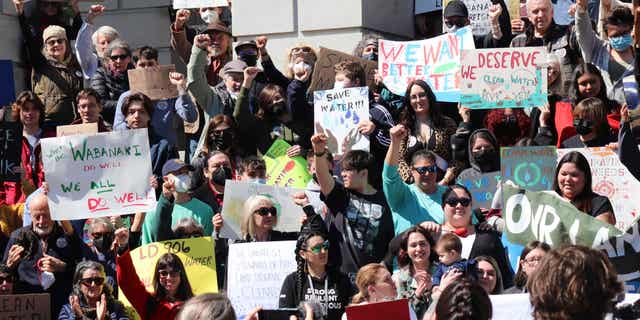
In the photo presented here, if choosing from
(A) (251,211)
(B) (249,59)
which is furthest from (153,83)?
(A) (251,211)

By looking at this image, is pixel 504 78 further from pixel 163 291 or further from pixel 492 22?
pixel 163 291

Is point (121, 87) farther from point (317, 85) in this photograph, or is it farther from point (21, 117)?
point (317, 85)

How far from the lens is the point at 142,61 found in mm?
12086

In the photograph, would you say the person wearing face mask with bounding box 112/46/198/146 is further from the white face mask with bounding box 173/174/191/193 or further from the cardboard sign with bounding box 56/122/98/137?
the white face mask with bounding box 173/174/191/193

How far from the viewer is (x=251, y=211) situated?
9.57 meters

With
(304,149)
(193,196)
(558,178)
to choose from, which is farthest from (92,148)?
(558,178)

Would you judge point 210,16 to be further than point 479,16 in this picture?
Yes

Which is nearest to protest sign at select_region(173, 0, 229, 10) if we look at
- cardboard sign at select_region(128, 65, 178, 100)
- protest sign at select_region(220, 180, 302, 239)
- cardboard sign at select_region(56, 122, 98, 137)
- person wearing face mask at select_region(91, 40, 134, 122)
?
person wearing face mask at select_region(91, 40, 134, 122)

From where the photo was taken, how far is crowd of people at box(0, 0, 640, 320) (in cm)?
856

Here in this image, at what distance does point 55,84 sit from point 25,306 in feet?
12.0

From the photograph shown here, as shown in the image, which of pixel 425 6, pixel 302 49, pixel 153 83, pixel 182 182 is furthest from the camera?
→ pixel 425 6

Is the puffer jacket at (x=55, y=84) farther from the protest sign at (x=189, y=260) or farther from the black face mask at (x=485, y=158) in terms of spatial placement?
the black face mask at (x=485, y=158)

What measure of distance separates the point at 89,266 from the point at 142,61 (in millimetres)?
3152

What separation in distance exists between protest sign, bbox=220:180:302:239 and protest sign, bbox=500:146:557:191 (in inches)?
57.8
